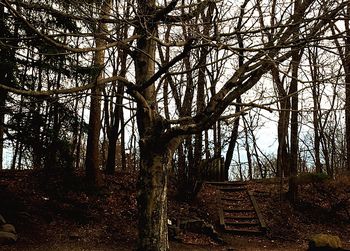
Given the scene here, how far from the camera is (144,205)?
5.96 metres

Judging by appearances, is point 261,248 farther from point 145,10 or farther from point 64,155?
point 145,10

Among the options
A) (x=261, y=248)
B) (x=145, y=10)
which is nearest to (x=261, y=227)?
(x=261, y=248)

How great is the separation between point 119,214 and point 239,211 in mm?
4114

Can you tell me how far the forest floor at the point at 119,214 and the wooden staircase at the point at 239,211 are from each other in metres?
0.25

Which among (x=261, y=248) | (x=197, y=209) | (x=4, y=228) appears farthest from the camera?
(x=197, y=209)

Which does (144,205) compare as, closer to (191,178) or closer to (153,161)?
(153,161)

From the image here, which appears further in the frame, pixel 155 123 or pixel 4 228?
pixel 4 228

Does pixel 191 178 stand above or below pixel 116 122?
below

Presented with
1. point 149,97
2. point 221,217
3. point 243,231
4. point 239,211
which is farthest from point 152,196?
point 239,211

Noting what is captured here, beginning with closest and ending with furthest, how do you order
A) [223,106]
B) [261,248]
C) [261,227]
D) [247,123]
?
[223,106] < [261,248] < [261,227] < [247,123]

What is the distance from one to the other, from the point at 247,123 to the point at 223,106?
1401cm

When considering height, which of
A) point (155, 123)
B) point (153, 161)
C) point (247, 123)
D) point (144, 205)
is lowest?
point (144, 205)

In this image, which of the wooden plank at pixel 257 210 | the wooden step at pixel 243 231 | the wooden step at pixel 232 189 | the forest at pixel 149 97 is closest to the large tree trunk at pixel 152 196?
the forest at pixel 149 97

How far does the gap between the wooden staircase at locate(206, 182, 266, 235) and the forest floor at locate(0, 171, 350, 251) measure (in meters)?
0.25
